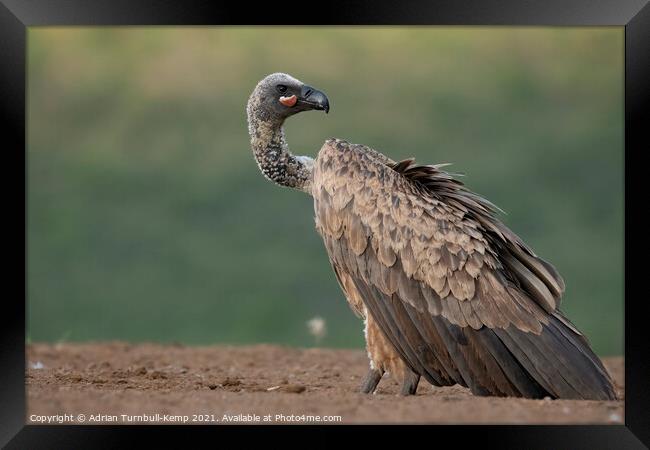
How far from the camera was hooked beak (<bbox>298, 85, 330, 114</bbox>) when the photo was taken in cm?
984

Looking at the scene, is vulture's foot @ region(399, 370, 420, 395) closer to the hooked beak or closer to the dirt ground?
the dirt ground

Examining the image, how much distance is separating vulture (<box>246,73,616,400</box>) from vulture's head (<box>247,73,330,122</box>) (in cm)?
92

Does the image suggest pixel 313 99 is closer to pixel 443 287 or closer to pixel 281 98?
pixel 281 98

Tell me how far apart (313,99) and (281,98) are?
0.32 meters

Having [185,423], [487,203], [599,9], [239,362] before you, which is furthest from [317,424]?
[239,362]

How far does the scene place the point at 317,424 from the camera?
23.4ft

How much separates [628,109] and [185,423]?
158 inches

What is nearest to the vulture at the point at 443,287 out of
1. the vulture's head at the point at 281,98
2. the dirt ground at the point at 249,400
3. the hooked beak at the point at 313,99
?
the dirt ground at the point at 249,400

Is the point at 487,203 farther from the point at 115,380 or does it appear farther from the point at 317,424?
the point at 115,380

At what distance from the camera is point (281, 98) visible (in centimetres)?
994

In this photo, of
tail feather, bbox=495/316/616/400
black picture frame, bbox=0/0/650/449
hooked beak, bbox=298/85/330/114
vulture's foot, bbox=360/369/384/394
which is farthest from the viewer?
hooked beak, bbox=298/85/330/114

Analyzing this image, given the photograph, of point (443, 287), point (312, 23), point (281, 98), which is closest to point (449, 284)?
point (443, 287)

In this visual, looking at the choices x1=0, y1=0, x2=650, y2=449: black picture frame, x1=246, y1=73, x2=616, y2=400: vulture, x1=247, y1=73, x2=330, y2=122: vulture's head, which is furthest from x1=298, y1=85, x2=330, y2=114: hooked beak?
x1=0, y1=0, x2=650, y2=449: black picture frame

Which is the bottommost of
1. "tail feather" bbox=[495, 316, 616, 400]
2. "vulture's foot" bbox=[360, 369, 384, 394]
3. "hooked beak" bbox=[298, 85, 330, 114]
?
"vulture's foot" bbox=[360, 369, 384, 394]
